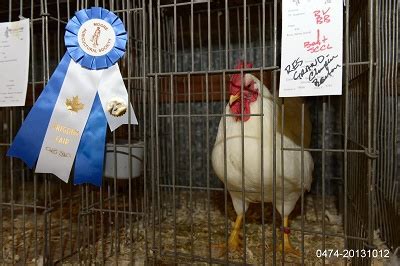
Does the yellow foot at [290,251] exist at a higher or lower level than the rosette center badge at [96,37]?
lower

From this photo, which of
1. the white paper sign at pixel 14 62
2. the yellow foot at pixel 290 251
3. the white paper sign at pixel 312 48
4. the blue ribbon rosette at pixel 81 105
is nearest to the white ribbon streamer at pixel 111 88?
the blue ribbon rosette at pixel 81 105

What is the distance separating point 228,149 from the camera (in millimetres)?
1562

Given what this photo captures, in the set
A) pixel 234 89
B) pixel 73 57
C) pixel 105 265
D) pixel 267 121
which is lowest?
pixel 105 265

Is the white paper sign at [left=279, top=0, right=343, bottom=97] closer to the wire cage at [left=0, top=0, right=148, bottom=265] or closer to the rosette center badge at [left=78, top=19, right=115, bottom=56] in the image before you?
the wire cage at [left=0, top=0, right=148, bottom=265]

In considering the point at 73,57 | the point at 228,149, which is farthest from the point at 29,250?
the point at 228,149

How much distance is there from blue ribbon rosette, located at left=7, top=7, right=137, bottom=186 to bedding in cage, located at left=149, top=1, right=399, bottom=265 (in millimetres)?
191

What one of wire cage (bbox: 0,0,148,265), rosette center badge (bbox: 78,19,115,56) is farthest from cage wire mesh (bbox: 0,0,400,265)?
rosette center badge (bbox: 78,19,115,56)

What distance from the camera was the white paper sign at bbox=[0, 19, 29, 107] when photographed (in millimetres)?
1451

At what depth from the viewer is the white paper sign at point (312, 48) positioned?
107 cm

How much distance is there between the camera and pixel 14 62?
147 cm

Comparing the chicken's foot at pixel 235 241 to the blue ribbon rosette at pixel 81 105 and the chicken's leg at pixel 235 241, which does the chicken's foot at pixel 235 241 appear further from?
the blue ribbon rosette at pixel 81 105

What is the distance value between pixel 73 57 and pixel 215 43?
1.45 metres

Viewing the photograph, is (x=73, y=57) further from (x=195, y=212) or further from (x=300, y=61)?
(x=195, y=212)

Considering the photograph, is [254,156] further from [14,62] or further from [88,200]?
[14,62]
